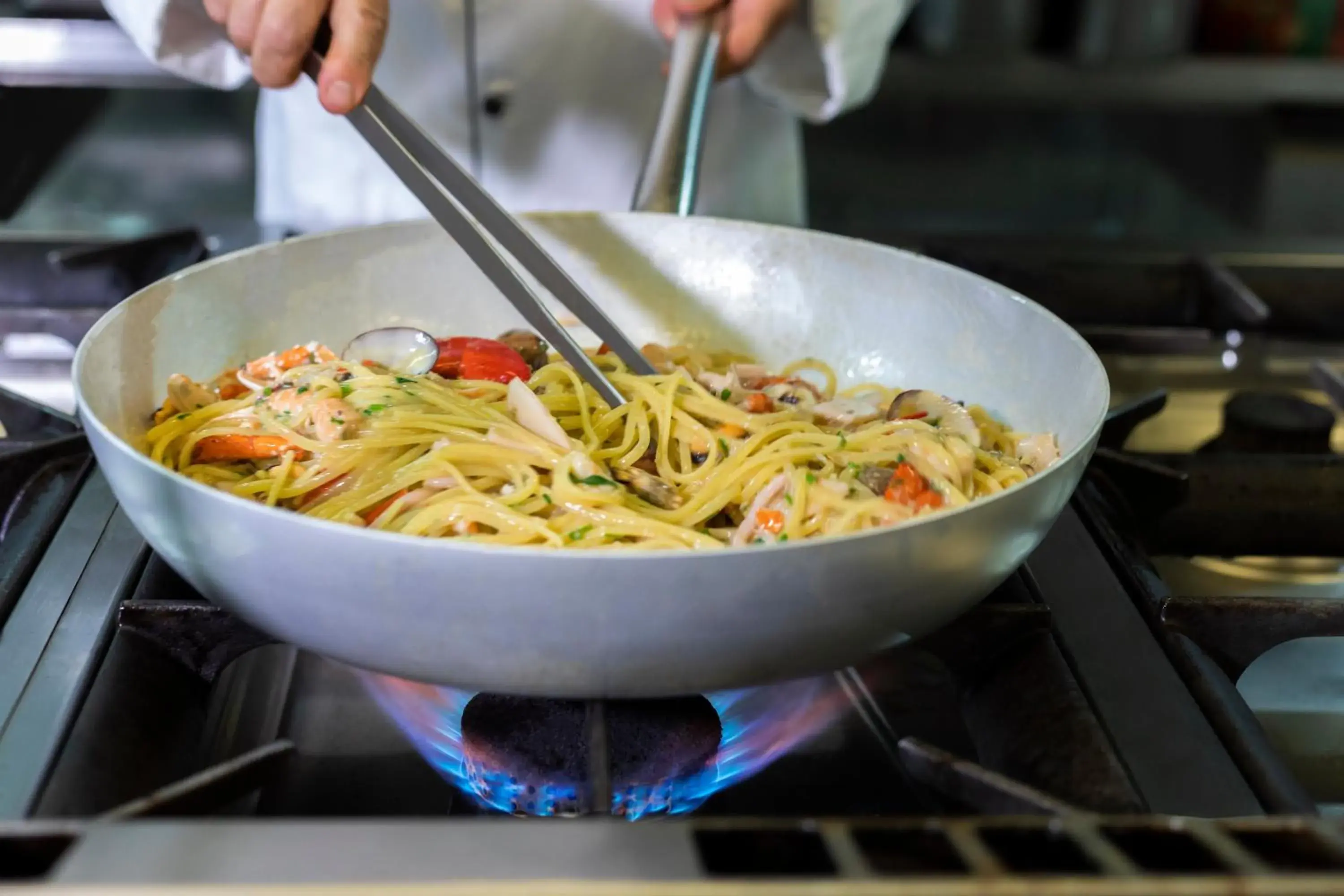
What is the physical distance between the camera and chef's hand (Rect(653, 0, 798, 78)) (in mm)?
1262

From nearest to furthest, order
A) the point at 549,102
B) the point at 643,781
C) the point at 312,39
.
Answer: the point at 643,781 → the point at 312,39 → the point at 549,102

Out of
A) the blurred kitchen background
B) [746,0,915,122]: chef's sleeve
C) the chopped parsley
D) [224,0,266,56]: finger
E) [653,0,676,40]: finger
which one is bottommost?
the blurred kitchen background

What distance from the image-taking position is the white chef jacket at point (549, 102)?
5.13ft

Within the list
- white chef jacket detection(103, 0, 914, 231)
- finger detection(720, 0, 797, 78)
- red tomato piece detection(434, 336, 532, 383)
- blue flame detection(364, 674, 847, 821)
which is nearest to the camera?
blue flame detection(364, 674, 847, 821)

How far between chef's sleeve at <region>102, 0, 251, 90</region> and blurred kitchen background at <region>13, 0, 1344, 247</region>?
84cm

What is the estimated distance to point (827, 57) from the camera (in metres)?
1.52

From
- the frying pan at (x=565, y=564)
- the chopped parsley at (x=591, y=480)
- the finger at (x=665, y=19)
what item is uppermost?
the finger at (x=665, y=19)

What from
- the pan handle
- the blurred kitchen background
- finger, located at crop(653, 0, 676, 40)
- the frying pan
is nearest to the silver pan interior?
the frying pan

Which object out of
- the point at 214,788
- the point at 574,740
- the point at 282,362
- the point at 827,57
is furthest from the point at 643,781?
the point at 827,57

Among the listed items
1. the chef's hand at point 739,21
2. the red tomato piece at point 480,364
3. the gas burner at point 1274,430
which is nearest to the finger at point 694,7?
the chef's hand at point 739,21

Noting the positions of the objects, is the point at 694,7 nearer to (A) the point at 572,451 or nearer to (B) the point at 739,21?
(B) the point at 739,21

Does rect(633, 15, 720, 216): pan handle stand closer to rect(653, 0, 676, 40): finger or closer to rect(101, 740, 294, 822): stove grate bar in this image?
rect(653, 0, 676, 40): finger

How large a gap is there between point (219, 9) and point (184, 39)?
0.41 metres

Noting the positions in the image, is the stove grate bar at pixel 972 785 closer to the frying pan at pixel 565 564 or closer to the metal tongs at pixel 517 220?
the frying pan at pixel 565 564
